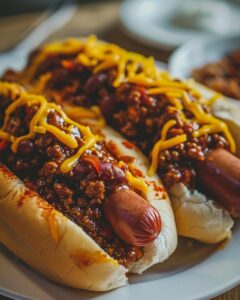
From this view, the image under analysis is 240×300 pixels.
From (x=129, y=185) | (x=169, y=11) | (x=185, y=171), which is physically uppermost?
(x=129, y=185)

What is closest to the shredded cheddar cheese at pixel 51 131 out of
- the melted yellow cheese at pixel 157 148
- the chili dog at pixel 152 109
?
the melted yellow cheese at pixel 157 148

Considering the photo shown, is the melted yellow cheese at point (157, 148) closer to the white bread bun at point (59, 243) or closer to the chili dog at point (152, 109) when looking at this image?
the chili dog at point (152, 109)

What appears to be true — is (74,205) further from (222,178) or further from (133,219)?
(222,178)

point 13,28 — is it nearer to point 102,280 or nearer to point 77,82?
point 77,82

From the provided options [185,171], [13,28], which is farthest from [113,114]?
[13,28]

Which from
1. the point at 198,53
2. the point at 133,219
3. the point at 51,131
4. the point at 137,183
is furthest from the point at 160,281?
the point at 198,53

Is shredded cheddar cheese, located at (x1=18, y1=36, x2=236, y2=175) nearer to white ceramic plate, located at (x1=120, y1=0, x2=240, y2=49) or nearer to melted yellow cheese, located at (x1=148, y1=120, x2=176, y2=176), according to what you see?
melted yellow cheese, located at (x1=148, y1=120, x2=176, y2=176)
